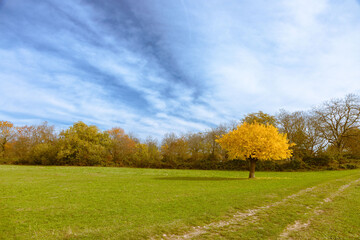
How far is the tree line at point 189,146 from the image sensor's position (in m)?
40.7

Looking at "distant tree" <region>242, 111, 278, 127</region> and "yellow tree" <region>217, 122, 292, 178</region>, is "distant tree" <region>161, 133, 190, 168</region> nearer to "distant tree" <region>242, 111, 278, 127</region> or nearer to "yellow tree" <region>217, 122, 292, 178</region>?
"distant tree" <region>242, 111, 278, 127</region>

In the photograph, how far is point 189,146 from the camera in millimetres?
49719

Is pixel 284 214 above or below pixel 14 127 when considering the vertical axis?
below

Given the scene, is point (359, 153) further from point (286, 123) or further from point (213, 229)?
point (213, 229)

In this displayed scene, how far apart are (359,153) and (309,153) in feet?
30.7

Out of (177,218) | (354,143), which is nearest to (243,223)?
(177,218)

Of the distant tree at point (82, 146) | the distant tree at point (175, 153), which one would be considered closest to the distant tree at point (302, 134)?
the distant tree at point (175, 153)

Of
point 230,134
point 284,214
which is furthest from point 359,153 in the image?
point 284,214

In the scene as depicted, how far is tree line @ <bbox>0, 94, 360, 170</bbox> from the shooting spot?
40656 millimetres

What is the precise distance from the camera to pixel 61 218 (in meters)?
7.63

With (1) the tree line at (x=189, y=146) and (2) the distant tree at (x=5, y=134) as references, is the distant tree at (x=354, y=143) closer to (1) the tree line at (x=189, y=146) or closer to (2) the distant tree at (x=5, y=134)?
(1) the tree line at (x=189, y=146)

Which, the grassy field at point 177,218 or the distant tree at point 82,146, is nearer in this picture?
the grassy field at point 177,218

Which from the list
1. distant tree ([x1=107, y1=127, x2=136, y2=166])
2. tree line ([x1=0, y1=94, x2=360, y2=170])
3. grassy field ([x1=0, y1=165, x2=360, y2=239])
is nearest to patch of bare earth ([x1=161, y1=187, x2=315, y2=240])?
grassy field ([x1=0, y1=165, x2=360, y2=239])

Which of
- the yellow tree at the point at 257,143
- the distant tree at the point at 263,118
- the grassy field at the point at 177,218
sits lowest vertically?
the grassy field at the point at 177,218
